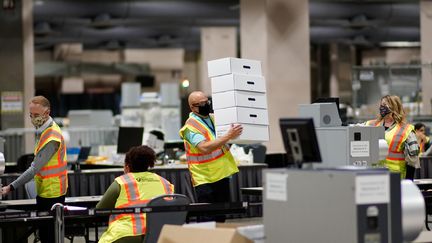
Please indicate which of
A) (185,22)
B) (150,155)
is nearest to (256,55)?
(185,22)

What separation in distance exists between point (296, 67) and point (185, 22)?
5881 millimetres

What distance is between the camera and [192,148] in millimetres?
7949

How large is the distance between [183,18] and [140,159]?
1512cm

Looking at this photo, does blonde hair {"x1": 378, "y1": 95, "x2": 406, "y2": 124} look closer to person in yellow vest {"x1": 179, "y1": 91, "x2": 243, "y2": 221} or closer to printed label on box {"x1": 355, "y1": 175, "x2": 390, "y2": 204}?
person in yellow vest {"x1": 179, "y1": 91, "x2": 243, "y2": 221}

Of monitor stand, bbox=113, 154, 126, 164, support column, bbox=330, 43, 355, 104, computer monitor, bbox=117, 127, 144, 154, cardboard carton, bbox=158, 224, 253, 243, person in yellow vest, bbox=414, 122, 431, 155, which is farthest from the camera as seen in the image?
support column, bbox=330, 43, 355, 104

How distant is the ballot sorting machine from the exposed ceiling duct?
16779 mm

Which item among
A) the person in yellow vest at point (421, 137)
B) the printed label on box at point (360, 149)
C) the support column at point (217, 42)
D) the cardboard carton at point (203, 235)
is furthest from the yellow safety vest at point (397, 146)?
the support column at point (217, 42)

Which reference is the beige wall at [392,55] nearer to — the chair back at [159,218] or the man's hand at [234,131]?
the man's hand at [234,131]

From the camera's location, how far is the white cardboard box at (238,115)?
7840 millimetres

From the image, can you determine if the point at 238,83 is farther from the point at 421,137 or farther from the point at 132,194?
the point at 421,137

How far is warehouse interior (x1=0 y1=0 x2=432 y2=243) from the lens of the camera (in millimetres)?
4258

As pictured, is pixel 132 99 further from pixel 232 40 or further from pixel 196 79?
pixel 196 79

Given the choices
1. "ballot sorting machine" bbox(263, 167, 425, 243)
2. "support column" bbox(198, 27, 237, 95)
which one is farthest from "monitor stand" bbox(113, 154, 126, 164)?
"support column" bbox(198, 27, 237, 95)

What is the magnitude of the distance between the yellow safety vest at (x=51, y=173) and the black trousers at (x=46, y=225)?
3cm
